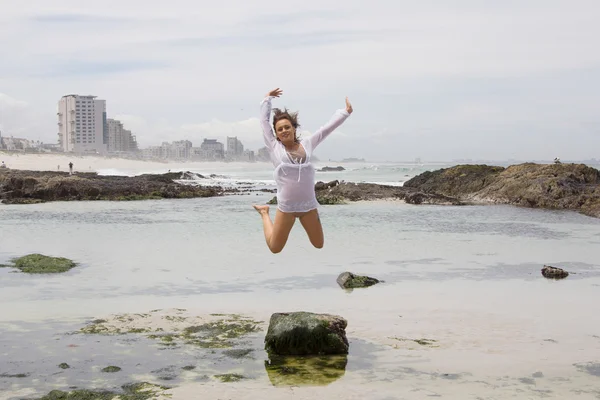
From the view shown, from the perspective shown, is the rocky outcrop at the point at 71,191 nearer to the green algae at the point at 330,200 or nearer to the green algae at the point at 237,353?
the green algae at the point at 330,200

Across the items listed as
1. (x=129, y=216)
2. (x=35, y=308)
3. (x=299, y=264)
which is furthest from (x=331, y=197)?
(x=35, y=308)

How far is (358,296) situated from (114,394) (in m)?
6.76

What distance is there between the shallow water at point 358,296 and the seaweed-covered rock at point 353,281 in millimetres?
278

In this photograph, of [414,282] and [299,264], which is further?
[299,264]

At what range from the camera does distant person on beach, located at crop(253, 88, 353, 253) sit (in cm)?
814

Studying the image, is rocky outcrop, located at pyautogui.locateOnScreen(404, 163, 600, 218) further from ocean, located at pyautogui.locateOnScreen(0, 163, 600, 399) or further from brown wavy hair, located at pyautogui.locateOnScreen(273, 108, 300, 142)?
brown wavy hair, located at pyautogui.locateOnScreen(273, 108, 300, 142)

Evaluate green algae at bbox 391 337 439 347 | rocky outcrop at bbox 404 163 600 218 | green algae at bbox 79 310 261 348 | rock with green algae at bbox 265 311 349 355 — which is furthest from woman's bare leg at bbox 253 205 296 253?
rocky outcrop at bbox 404 163 600 218

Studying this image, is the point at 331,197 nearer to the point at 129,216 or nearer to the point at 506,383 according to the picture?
the point at 129,216

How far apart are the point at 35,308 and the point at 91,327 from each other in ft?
6.31

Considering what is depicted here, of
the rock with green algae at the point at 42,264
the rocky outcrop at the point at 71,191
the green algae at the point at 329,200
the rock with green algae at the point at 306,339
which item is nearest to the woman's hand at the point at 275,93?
the rock with green algae at the point at 306,339

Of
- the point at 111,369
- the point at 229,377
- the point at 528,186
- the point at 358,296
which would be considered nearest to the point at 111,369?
the point at 111,369

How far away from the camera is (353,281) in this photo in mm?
A: 14750

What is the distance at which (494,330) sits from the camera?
11016 millimetres

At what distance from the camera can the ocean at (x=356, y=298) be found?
28.6 ft
